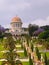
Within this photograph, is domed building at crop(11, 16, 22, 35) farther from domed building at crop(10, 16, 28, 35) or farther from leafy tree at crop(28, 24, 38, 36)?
leafy tree at crop(28, 24, 38, 36)

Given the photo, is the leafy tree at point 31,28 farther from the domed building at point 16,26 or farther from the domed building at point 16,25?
the domed building at point 16,25

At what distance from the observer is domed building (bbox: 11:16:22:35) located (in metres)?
94.8

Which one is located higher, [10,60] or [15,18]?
[15,18]

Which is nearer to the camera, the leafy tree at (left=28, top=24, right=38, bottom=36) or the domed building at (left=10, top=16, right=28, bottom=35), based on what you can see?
the domed building at (left=10, top=16, right=28, bottom=35)

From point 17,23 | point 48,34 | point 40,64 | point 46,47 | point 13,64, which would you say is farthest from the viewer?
point 17,23

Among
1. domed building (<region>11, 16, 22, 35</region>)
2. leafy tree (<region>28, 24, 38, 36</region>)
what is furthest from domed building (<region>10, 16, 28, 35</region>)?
leafy tree (<region>28, 24, 38, 36</region>)

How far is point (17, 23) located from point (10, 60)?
253 feet

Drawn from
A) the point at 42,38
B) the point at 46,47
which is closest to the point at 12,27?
the point at 42,38

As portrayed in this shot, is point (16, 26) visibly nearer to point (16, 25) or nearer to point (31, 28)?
point (16, 25)

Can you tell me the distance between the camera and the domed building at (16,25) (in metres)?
94.8

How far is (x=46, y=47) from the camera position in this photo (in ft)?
128

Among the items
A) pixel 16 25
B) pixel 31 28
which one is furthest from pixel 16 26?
pixel 31 28

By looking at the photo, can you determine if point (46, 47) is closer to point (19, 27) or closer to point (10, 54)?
point (10, 54)

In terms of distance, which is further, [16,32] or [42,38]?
[16,32]
